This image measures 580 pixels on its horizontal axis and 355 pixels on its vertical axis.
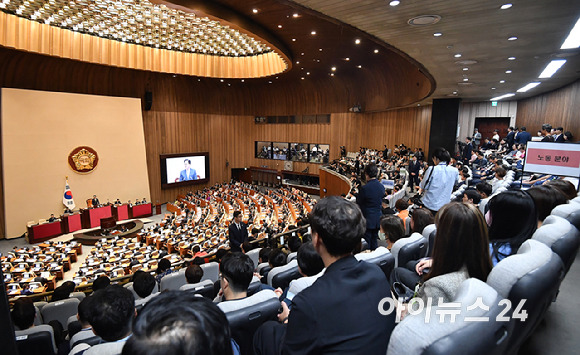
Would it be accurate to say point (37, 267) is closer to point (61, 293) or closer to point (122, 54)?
point (61, 293)

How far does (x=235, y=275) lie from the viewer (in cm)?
223

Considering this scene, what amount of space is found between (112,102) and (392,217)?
51.1 ft

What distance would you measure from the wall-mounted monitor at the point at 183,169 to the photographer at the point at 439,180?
15.7m

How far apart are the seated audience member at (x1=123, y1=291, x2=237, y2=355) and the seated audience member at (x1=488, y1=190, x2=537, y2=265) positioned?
199cm

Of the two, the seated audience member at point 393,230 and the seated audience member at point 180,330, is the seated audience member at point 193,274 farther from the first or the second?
the seated audience member at point 180,330

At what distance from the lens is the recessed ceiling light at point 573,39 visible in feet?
16.3

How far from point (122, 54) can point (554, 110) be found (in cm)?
1763

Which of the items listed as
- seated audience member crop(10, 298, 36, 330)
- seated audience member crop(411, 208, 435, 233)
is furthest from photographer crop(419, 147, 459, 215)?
seated audience member crop(10, 298, 36, 330)

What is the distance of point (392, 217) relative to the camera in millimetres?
3352

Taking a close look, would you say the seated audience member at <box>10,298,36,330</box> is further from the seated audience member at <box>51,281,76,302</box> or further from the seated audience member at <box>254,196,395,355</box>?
the seated audience member at <box>254,196,395,355</box>

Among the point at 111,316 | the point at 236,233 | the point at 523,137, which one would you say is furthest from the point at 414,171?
the point at 111,316

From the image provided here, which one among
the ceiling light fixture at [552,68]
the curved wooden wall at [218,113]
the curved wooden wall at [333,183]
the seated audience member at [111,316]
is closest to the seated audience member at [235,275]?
the seated audience member at [111,316]

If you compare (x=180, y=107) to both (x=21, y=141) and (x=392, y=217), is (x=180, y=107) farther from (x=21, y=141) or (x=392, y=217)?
(x=392, y=217)

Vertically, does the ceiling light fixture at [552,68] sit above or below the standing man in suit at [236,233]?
above
